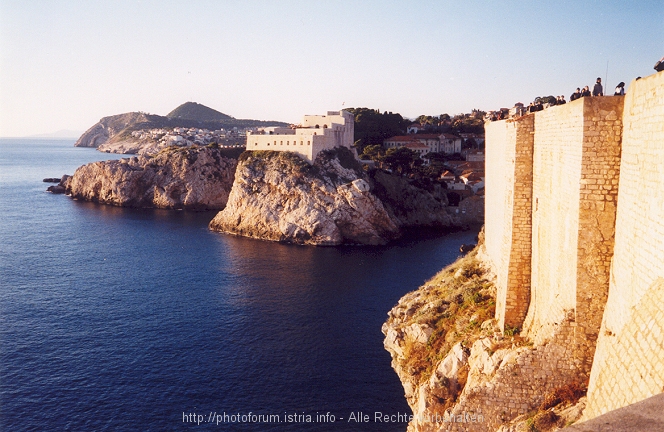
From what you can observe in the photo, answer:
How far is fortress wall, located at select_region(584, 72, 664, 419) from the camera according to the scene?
22.6 ft

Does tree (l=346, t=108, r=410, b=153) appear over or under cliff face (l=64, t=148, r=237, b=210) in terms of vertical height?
over

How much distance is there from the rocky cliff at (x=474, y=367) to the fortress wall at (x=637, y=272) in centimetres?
200

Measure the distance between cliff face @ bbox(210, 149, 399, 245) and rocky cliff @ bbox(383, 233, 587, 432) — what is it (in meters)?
37.5

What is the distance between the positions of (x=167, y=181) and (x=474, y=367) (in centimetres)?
8008

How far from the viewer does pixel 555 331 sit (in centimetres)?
1105

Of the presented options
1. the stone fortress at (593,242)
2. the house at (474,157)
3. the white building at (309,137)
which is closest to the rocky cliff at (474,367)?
the stone fortress at (593,242)

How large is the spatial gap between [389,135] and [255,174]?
45.4 m

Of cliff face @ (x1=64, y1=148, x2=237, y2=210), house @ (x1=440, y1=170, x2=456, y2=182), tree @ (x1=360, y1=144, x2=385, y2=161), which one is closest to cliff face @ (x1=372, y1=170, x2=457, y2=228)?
house @ (x1=440, y1=170, x2=456, y2=182)

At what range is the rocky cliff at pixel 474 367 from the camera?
11.3 m

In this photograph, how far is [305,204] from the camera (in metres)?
62.7

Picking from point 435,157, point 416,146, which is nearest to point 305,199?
point 435,157

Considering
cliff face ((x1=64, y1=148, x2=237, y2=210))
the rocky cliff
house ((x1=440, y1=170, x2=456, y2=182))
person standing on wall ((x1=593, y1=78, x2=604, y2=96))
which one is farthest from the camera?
cliff face ((x1=64, y1=148, x2=237, y2=210))

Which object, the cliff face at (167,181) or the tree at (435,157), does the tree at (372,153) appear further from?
the cliff face at (167,181)

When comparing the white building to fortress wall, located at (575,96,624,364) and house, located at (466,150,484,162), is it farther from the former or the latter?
fortress wall, located at (575,96,624,364)
